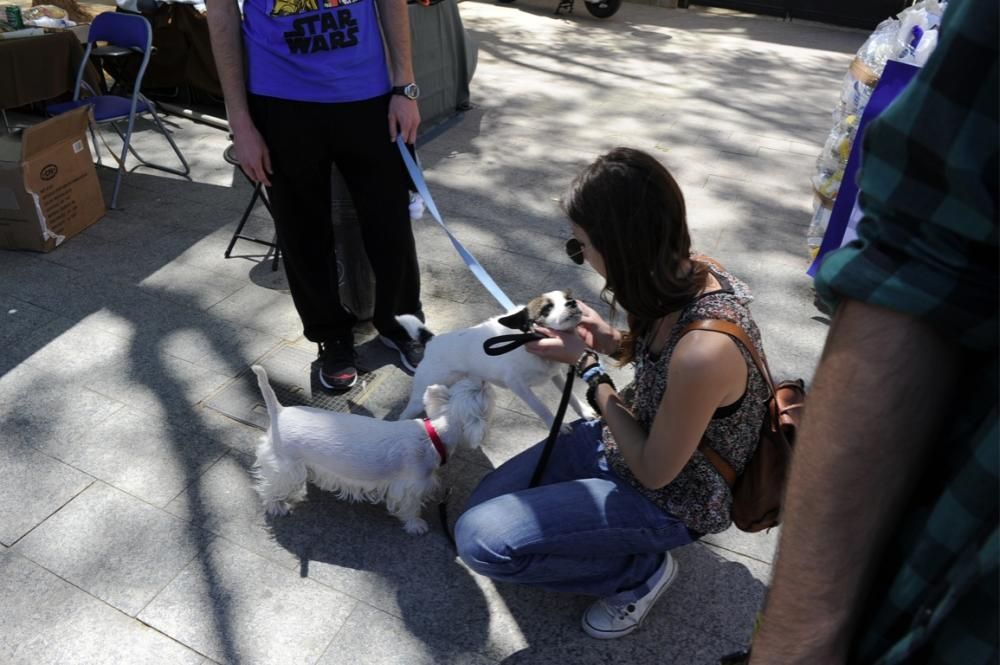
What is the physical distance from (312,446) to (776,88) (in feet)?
22.0

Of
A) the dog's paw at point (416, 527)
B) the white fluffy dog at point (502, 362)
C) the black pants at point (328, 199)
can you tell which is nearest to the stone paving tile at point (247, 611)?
the dog's paw at point (416, 527)

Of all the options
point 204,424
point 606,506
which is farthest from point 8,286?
point 606,506

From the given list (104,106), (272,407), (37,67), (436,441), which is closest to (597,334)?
(436,441)

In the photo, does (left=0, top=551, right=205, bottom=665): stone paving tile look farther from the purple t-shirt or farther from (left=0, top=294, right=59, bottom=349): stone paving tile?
the purple t-shirt

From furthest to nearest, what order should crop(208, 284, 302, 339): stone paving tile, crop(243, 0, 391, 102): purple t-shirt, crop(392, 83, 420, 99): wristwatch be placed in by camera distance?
crop(208, 284, 302, 339): stone paving tile, crop(392, 83, 420, 99): wristwatch, crop(243, 0, 391, 102): purple t-shirt

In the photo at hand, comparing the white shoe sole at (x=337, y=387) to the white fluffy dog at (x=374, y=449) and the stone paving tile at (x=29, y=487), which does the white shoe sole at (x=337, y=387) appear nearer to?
the white fluffy dog at (x=374, y=449)

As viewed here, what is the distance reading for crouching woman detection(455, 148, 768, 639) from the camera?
166cm

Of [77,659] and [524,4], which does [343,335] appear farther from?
[524,4]

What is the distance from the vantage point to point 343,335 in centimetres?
314

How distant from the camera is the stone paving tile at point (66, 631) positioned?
204 cm

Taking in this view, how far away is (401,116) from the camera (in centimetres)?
278

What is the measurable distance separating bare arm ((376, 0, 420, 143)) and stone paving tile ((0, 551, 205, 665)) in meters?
1.84

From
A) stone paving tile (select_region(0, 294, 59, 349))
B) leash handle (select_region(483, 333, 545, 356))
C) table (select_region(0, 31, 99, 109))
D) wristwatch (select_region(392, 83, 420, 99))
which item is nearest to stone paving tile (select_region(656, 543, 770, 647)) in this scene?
leash handle (select_region(483, 333, 545, 356))

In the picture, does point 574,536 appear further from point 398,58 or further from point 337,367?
point 398,58
